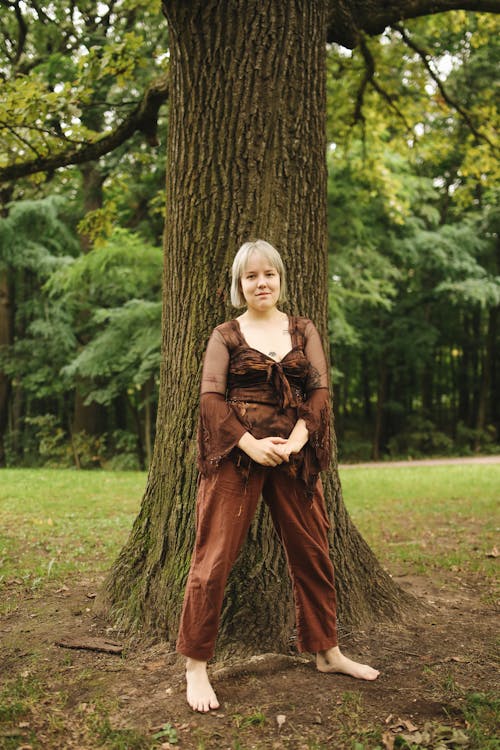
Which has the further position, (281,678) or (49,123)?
(49,123)

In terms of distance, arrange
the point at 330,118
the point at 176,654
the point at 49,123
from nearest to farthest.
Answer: the point at 176,654 < the point at 49,123 < the point at 330,118

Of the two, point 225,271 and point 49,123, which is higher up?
point 49,123

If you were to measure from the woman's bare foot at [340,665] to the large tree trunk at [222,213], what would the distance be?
41cm

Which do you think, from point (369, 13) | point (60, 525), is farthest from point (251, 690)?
point (60, 525)

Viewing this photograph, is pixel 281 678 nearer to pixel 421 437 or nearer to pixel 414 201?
pixel 414 201

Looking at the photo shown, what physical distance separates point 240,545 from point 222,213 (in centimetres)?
194

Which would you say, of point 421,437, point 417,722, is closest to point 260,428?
point 417,722

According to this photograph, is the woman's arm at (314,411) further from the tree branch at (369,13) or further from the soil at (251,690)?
the tree branch at (369,13)

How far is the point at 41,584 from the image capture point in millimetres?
5258

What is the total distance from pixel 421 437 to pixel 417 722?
23219mm

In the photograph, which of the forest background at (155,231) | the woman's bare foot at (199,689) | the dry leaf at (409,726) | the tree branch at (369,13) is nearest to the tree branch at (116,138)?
the forest background at (155,231)

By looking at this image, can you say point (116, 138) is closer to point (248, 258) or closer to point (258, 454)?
point (248, 258)

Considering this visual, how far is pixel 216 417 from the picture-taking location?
315 cm

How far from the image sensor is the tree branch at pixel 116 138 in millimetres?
5539
